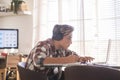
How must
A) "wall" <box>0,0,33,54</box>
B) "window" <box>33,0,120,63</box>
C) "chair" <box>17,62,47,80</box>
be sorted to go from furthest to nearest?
"wall" <box>0,0,33,54</box> < "window" <box>33,0,120,63</box> < "chair" <box>17,62,47,80</box>

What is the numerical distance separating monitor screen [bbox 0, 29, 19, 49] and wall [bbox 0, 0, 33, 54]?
0.27 m

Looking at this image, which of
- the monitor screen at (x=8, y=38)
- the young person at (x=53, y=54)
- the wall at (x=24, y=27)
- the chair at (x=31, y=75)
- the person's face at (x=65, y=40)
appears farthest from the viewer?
the wall at (x=24, y=27)

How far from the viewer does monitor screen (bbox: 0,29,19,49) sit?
13.0ft

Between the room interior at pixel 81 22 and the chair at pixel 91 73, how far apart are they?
178cm

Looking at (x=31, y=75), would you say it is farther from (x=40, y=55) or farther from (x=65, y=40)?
(x=65, y=40)

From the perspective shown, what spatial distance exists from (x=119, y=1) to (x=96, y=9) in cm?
36

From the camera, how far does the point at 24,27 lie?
433 cm

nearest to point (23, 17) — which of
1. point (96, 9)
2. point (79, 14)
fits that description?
point (79, 14)

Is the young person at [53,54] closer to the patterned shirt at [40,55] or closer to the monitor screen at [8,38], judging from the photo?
the patterned shirt at [40,55]

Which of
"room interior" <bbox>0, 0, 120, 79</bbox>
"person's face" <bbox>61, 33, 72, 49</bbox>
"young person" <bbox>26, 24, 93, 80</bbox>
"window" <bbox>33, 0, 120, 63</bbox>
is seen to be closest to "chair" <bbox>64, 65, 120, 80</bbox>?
"young person" <bbox>26, 24, 93, 80</bbox>

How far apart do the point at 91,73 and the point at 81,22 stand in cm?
234

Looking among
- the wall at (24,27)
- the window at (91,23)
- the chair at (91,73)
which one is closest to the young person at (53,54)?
the chair at (91,73)

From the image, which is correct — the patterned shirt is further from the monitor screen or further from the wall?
the wall

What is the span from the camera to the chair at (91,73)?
119 centimetres
